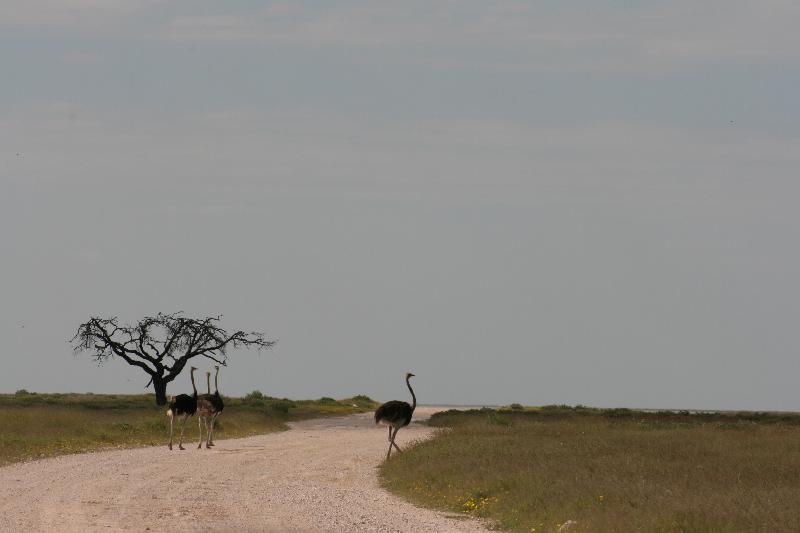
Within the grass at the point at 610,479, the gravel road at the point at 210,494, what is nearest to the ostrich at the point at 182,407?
the gravel road at the point at 210,494

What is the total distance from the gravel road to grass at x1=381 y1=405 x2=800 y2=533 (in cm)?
116

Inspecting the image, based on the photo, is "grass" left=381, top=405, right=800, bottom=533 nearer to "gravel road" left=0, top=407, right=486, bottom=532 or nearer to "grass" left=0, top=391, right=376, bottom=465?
"gravel road" left=0, top=407, right=486, bottom=532

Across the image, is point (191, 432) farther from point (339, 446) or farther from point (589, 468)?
point (589, 468)

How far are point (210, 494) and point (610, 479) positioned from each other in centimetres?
815

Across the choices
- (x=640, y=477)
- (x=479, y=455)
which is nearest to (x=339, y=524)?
(x=640, y=477)

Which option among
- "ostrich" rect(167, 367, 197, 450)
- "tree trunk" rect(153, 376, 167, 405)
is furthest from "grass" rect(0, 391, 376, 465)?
"tree trunk" rect(153, 376, 167, 405)

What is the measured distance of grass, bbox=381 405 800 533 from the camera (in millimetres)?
18141

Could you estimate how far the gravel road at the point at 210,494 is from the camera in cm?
1878

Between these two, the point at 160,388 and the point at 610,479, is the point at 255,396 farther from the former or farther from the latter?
the point at 610,479

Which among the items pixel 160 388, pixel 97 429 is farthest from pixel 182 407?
pixel 160 388

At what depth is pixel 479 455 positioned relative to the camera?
29812 mm

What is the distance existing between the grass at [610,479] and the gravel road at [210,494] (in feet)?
3.80

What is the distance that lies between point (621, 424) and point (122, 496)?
1153 inches

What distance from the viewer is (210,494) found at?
926 inches
